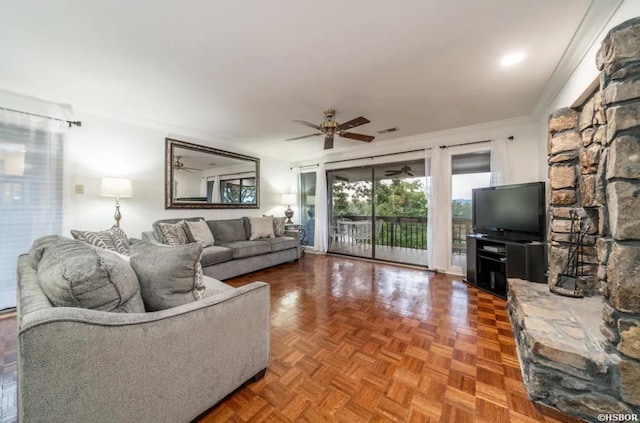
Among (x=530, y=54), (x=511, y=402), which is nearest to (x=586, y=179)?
(x=530, y=54)

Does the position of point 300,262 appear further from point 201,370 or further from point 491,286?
point 201,370

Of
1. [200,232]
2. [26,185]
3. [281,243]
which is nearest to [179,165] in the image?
[200,232]

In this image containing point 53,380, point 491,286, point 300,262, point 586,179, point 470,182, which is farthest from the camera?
point 300,262

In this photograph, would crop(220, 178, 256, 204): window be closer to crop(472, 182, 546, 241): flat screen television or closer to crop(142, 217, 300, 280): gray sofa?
crop(142, 217, 300, 280): gray sofa

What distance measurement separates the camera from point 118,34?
69.7 inches

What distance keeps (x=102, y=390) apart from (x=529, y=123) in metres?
4.83

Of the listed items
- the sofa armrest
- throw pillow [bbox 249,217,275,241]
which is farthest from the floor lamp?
the sofa armrest

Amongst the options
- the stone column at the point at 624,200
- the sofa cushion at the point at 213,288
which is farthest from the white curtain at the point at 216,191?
the stone column at the point at 624,200

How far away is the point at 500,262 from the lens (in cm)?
291

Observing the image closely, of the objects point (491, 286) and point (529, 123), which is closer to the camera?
point (491, 286)

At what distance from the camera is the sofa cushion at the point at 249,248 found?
3.59m

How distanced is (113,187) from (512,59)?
173 inches

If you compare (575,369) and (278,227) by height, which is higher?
(278,227)

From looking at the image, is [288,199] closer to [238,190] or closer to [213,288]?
[238,190]
